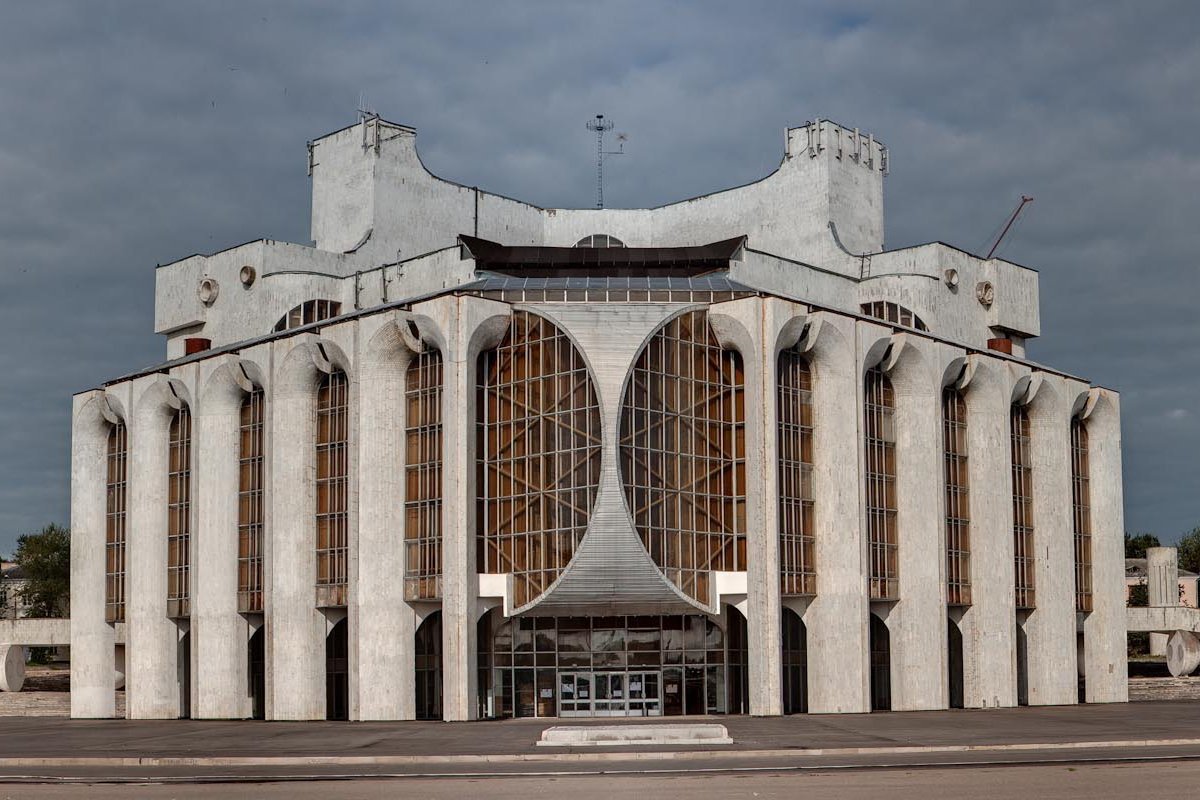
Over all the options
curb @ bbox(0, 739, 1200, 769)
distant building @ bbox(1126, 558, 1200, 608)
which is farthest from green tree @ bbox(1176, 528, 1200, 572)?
curb @ bbox(0, 739, 1200, 769)

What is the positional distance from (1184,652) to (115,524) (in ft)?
190

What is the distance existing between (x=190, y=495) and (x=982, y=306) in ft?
131

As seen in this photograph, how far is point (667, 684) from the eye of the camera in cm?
6369

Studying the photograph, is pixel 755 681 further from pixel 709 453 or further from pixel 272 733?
pixel 272 733

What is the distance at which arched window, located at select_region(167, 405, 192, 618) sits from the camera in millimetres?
70500

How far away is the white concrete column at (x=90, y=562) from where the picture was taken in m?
74.8

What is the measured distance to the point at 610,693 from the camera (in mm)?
63188

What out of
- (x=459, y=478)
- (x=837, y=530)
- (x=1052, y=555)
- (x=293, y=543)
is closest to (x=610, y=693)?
(x=459, y=478)

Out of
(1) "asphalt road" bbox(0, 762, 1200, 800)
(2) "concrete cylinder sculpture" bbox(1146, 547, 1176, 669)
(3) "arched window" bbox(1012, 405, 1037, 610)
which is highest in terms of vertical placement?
(3) "arched window" bbox(1012, 405, 1037, 610)

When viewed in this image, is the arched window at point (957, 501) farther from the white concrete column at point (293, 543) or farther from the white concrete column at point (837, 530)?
the white concrete column at point (293, 543)

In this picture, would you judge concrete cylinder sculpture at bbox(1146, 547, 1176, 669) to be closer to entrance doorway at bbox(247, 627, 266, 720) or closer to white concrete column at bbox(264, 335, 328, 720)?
white concrete column at bbox(264, 335, 328, 720)

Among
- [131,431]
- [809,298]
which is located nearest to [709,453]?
[809,298]

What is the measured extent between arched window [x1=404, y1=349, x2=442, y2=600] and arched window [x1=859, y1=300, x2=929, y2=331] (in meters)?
23.5

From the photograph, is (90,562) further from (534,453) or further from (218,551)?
(534,453)
